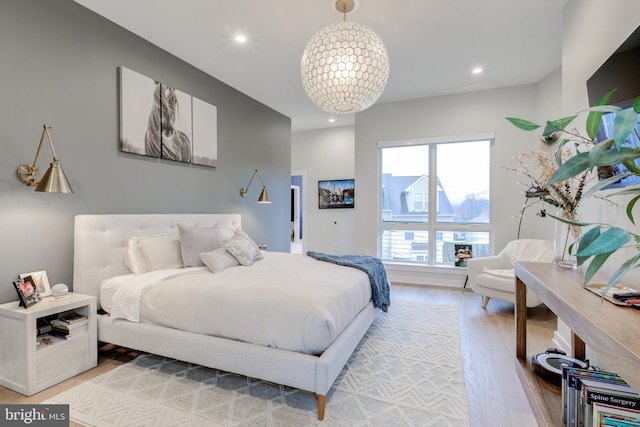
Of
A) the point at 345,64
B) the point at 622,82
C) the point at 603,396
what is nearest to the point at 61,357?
the point at 345,64

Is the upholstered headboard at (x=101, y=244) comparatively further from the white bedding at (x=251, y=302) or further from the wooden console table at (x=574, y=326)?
the wooden console table at (x=574, y=326)

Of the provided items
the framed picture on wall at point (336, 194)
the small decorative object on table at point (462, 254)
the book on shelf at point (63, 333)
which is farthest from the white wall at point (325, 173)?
the book on shelf at point (63, 333)

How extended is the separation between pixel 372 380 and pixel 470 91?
13.8ft

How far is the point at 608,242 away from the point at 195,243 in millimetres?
2890

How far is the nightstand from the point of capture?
1901 mm

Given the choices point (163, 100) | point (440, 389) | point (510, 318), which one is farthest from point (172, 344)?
point (510, 318)

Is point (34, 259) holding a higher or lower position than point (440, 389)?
higher

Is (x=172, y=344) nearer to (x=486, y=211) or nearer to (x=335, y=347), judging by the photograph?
(x=335, y=347)

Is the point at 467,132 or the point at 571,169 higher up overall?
the point at 467,132

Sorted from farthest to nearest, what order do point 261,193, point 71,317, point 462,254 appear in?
point 462,254 → point 261,193 → point 71,317

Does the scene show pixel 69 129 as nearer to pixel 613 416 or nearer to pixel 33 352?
pixel 33 352

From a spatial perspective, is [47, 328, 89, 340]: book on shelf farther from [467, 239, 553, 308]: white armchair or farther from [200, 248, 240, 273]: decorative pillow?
[467, 239, 553, 308]: white armchair

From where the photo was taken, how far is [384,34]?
9.83 feet

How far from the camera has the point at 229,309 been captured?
197cm
